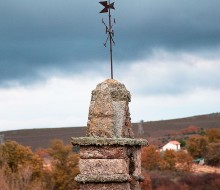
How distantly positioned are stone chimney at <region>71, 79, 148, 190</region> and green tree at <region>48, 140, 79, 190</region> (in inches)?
1828

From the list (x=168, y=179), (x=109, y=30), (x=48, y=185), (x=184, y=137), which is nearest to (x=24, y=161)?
(x=48, y=185)

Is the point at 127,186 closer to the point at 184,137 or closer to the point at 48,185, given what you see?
the point at 48,185

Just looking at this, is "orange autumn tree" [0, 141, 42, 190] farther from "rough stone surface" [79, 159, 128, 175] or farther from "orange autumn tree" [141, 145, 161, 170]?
"rough stone surface" [79, 159, 128, 175]

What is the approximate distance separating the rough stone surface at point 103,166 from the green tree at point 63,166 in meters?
46.8

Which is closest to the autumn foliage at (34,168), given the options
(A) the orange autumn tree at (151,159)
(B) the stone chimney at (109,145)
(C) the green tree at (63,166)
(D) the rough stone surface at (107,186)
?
(C) the green tree at (63,166)

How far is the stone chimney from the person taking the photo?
7.48m

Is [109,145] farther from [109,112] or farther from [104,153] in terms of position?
[109,112]

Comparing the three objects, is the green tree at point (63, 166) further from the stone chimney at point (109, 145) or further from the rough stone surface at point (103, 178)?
the rough stone surface at point (103, 178)

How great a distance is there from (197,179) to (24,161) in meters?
18.3

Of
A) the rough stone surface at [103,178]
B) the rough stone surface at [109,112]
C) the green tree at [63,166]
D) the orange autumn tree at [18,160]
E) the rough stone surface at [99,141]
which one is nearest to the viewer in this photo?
the rough stone surface at [103,178]

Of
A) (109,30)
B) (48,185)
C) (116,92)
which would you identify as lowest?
(48,185)

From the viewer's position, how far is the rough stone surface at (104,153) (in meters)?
7.53

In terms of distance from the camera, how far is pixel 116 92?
8.00m

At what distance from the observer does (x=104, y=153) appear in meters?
7.55
